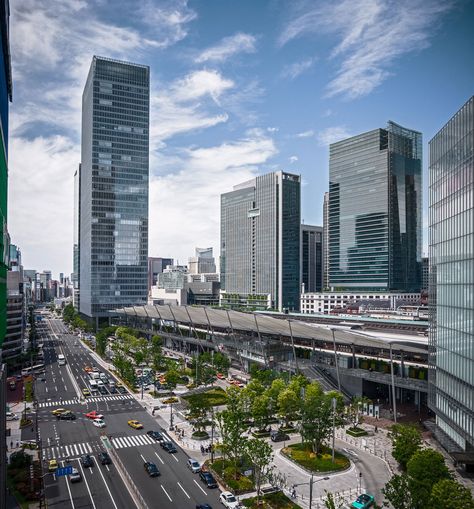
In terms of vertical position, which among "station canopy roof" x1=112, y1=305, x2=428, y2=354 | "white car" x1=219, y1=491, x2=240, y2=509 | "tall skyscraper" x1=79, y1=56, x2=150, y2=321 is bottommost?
"white car" x1=219, y1=491, x2=240, y2=509

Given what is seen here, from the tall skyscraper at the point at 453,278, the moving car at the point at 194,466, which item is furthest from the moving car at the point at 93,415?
the tall skyscraper at the point at 453,278

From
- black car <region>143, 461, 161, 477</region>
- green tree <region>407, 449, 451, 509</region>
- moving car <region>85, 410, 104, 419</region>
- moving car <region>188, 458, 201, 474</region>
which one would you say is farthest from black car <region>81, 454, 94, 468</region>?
green tree <region>407, 449, 451, 509</region>

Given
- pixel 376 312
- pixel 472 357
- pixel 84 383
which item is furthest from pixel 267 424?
pixel 376 312

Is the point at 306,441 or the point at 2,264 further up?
the point at 2,264

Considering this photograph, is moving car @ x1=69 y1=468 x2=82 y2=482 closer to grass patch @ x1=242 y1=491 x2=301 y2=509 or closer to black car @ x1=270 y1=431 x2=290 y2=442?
grass patch @ x1=242 y1=491 x2=301 y2=509

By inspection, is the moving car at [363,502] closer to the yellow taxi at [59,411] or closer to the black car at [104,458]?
the black car at [104,458]

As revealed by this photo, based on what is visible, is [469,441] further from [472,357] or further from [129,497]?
[129,497]
